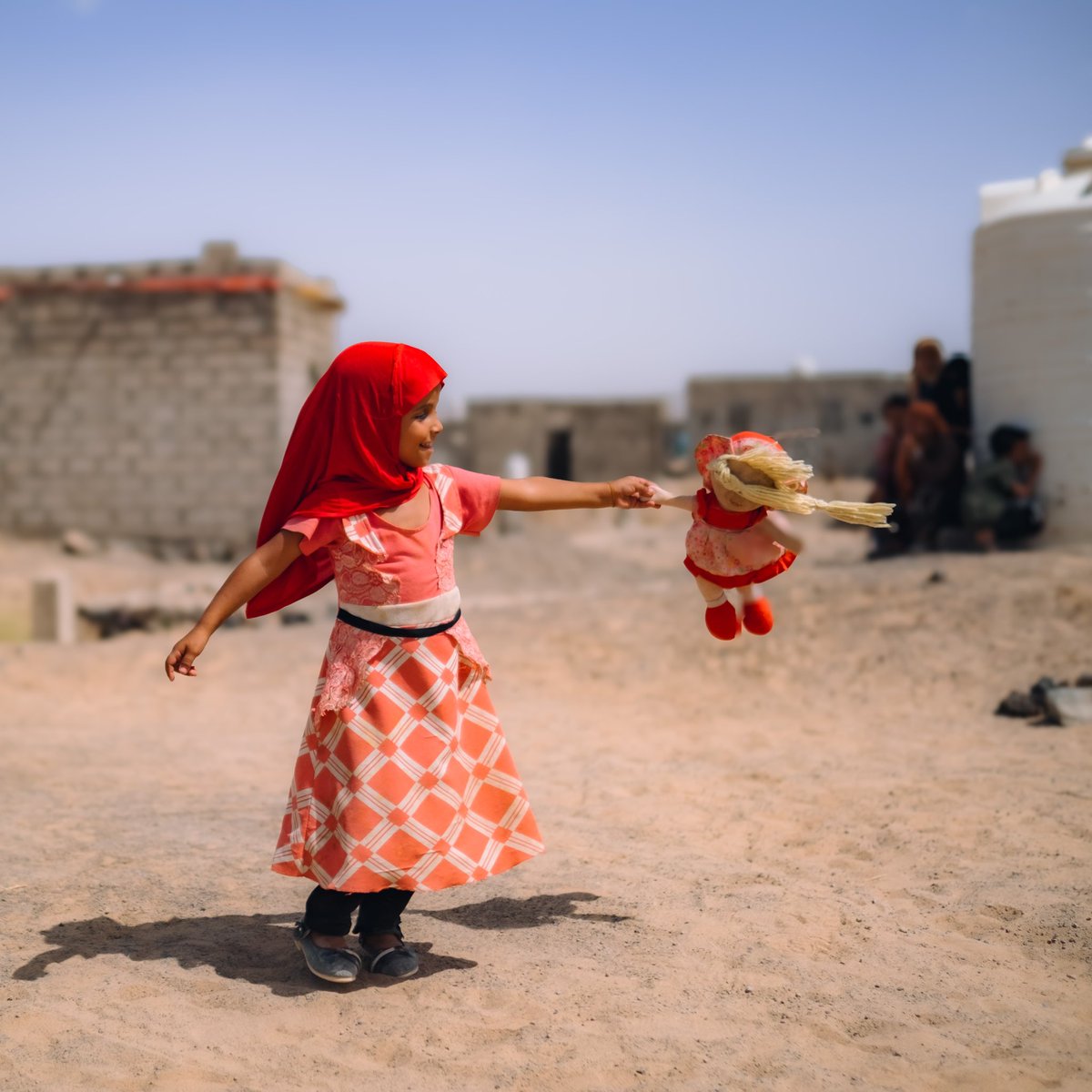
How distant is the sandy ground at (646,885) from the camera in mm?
2650

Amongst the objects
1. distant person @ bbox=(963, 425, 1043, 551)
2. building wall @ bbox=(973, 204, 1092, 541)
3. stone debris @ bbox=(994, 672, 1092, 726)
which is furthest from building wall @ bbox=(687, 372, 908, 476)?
stone debris @ bbox=(994, 672, 1092, 726)

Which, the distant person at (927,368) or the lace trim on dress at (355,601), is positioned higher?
the distant person at (927,368)

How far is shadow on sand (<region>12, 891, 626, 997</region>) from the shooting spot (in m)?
3.07

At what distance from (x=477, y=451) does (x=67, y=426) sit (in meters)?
10.8

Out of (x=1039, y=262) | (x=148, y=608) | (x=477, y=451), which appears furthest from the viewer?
(x=477, y=451)

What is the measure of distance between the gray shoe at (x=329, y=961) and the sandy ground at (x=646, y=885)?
0.07 meters

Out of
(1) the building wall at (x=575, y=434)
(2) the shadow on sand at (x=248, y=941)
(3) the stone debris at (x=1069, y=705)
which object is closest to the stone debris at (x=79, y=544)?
(1) the building wall at (x=575, y=434)

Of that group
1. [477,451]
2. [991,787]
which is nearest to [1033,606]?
[991,787]

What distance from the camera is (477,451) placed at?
981 inches

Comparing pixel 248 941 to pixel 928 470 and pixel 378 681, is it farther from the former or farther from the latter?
pixel 928 470

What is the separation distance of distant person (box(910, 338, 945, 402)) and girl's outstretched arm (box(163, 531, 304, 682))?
27.8 feet

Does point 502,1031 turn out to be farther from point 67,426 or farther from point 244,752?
point 67,426

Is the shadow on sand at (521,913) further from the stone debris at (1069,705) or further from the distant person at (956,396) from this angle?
the distant person at (956,396)

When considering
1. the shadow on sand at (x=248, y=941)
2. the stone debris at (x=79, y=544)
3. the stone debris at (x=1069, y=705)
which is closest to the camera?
the shadow on sand at (x=248, y=941)
